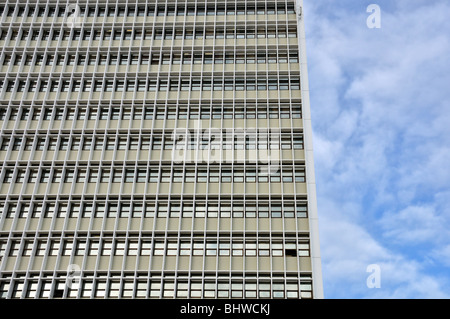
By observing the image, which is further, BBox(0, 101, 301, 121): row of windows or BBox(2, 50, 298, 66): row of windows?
BBox(2, 50, 298, 66): row of windows

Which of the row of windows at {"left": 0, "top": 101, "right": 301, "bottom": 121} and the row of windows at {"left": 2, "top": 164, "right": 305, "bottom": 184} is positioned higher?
the row of windows at {"left": 0, "top": 101, "right": 301, "bottom": 121}

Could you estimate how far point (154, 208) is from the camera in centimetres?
3519

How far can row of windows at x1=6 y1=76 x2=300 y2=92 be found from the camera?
40.8m

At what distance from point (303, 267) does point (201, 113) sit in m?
14.7

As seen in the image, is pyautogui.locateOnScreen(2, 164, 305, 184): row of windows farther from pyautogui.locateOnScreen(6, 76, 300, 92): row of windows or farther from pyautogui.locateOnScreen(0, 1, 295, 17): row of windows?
pyautogui.locateOnScreen(0, 1, 295, 17): row of windows

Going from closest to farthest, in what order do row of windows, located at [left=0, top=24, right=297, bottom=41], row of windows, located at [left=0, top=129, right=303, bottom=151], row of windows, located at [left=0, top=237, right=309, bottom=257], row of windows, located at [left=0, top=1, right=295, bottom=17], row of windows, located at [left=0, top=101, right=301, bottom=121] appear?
row of windows, located at [left=0, top=237, right=309, bottom=257]
row of windows, located at [left=0, top=129, right=303, bottom=151]
row of windows, located at [left=0, top=101, right=301, bottom=121]
row of windows, located at [left=0, top=24, right=297, bottom=41]
row of windows, located at [left=0, top=1, right=295, bottom=17]

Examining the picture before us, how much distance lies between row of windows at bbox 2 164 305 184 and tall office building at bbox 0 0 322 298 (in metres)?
0.10

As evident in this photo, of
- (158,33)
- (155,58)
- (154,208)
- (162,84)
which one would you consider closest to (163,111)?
(162,84)

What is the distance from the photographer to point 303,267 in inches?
1273

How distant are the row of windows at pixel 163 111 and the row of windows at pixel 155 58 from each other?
4.56m

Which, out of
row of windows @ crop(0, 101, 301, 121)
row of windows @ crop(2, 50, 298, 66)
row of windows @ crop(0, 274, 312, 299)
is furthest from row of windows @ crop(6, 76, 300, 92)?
row of windows @ crop(0, 274, 312, 299)
